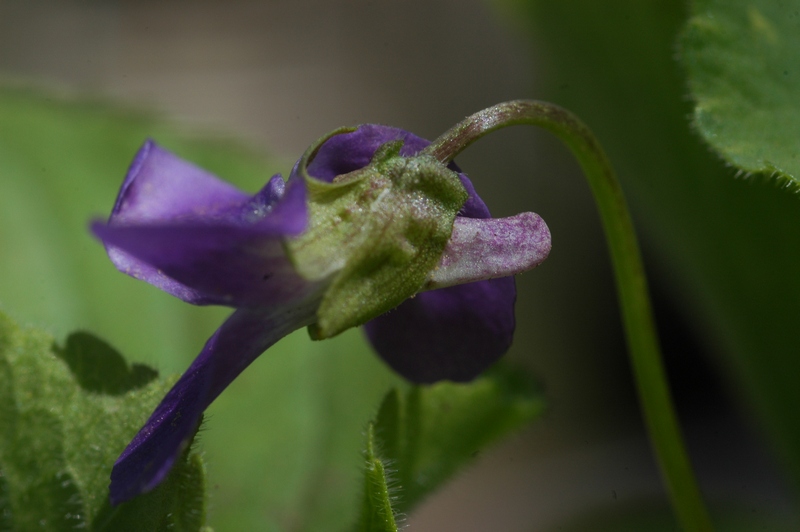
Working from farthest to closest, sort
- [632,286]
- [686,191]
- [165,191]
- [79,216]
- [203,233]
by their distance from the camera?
[79,216] < [686,191] < [632,286] < [165,191] < [203,233]

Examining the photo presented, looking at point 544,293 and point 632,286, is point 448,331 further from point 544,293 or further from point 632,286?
point 544,293

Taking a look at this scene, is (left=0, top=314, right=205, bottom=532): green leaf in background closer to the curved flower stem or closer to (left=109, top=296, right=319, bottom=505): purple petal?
(left=109, top=296, right=319, bottom=505): purple petal

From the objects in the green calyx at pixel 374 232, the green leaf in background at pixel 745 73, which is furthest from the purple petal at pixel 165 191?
the green leaf in background at pixel 745 73

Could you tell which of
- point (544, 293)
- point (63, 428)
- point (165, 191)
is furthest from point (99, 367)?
point (544, 293)

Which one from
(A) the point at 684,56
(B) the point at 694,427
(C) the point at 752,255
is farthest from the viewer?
(B) the point at 694,427

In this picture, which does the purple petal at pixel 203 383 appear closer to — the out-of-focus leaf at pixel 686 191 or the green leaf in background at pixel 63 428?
the green leaf in background at pixel 63 428

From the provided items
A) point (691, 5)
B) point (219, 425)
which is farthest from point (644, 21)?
point (219, 425)

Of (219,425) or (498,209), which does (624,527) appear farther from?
(498,209)
